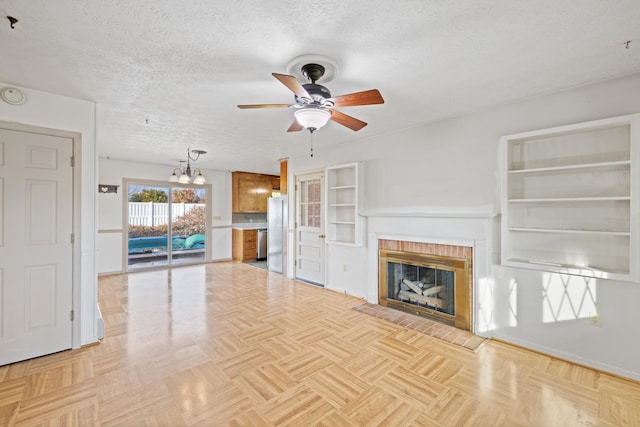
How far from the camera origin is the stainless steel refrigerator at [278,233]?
6.34 meters

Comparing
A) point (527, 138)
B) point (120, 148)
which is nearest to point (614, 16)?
point (527, 138)

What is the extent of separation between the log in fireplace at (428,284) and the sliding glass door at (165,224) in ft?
17.6

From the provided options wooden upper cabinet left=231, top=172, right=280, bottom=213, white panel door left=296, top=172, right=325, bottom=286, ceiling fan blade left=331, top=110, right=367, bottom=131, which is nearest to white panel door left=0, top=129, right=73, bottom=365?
ceiling fan blade left=331, top=110, right=367, bottom=131

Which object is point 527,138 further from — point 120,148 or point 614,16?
point 120,148

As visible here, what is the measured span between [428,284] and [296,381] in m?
2.25

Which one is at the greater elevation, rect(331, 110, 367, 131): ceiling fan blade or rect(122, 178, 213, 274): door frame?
rect(331, 110, 367, 131): ceiling fan blade

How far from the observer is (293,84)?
188 cm

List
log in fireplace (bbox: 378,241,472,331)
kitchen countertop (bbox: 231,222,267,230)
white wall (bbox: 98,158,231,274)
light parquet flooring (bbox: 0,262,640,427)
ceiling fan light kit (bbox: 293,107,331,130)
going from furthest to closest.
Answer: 1. kitchen countertop (bbox: 231,222,267,230)
2. white wall (bbox: 98,158,231,274)
3. log in fireplace (bbox: 378,241,472,331)
4. ceiling fan light kit (bbox: 293,107,331,130)
5. light parquet flooring (bbox: 0,262,640,427)

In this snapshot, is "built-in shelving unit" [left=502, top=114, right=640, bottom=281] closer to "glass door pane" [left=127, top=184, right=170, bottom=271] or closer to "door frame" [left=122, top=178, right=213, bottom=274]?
"door frame" [left=122, top=178, right=213, bottom=274]

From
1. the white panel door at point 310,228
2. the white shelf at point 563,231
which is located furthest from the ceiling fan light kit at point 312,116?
the white panel door at point 310,228

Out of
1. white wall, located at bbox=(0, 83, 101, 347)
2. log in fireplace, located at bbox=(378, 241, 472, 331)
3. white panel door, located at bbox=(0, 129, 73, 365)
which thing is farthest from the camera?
log in fireplace, located at bbox=(378, 241, 472, 331)

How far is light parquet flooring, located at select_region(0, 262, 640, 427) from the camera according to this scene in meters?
1.94

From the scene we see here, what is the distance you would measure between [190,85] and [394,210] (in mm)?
2981

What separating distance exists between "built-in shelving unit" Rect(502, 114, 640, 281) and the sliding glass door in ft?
22.8
